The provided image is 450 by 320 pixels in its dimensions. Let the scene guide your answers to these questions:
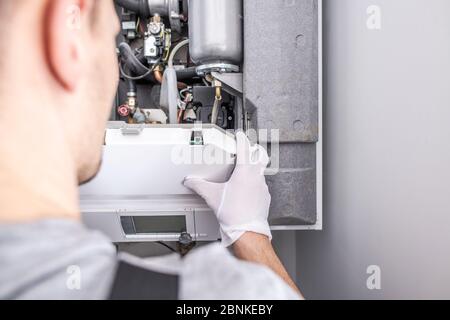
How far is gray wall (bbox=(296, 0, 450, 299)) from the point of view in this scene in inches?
24.9

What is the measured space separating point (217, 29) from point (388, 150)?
1.92 ft

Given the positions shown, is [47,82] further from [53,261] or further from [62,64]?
[53,261]

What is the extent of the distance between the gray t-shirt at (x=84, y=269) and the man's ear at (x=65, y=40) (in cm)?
17

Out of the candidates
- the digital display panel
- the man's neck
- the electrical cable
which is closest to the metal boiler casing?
the electrical cable

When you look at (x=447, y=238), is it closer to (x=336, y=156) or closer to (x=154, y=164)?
(x=336, y=156)

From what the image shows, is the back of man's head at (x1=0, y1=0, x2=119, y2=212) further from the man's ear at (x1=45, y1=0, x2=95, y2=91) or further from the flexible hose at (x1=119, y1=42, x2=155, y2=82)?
the flexible hose at (x1=119, y1=42, x2=155, y2=82)

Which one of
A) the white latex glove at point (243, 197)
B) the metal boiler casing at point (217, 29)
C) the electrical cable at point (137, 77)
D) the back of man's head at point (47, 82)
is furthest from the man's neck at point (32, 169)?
the electrical cable at point (137, 77)

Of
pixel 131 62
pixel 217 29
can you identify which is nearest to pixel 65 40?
pixel 217 29

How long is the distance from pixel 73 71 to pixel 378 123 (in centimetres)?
72

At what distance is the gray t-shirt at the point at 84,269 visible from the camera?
0.27m

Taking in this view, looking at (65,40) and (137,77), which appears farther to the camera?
(137,77)

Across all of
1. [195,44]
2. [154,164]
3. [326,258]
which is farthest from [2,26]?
[326,258]

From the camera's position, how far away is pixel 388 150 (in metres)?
0.77

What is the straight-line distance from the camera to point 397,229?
0.75 meters
